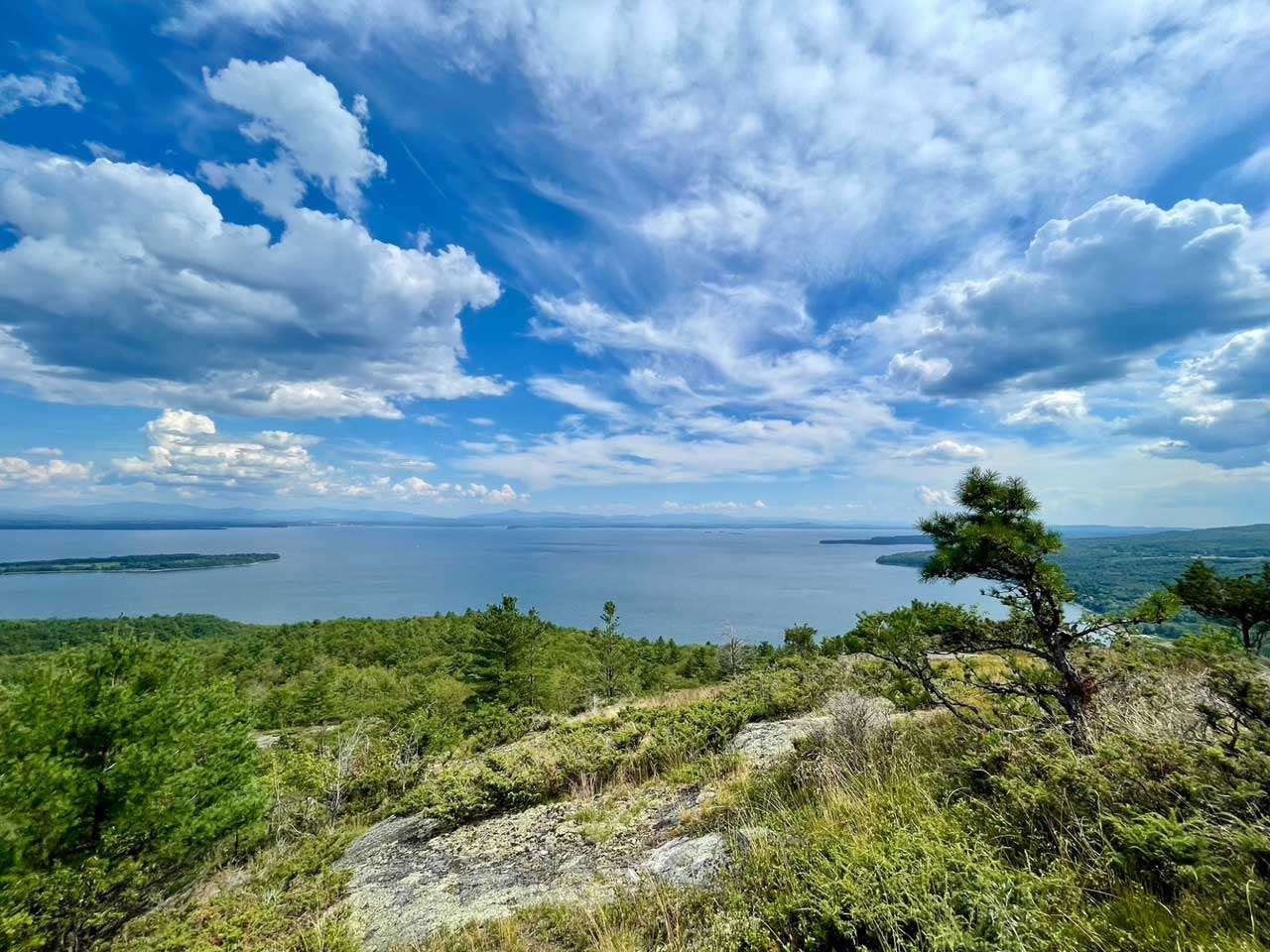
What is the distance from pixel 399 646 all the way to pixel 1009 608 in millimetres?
71350

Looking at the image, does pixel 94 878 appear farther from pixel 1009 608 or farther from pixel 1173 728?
pixel 1173 728

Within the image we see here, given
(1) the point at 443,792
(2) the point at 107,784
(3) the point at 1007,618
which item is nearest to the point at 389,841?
(1) the point at 443,792

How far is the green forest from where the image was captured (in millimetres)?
2881

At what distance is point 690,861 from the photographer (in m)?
4.63

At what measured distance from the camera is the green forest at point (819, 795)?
2881 mm

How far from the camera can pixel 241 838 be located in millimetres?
11062

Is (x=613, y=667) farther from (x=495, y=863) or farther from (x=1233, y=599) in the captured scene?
(x=495, y=863)

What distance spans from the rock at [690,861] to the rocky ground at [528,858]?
0.04 ft

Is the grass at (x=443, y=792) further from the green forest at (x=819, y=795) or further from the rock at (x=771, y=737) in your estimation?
the rock at (x=771, y=737)

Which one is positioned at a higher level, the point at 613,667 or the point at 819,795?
the point at 819,795

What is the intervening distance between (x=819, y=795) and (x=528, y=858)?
10.8 ft

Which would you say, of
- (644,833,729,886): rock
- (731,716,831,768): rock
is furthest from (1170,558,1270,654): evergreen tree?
(644,833,729,886): rock

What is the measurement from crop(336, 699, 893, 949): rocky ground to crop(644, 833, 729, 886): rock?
0.01 meters

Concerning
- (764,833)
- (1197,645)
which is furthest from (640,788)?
(1197,645)
